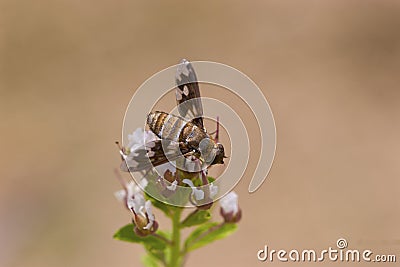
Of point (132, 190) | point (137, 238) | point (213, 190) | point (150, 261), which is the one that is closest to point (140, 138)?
point (132, 190)

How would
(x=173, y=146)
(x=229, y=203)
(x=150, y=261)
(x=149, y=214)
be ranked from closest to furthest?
(x=173, y=146) < (x=149, y=214) < (x=229, y=203) < (x=150, y=261)

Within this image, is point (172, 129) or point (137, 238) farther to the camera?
point (137, 238)

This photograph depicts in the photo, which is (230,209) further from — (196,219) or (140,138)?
(140,138)

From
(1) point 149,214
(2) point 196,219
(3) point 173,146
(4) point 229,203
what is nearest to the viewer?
(3) point 173,146

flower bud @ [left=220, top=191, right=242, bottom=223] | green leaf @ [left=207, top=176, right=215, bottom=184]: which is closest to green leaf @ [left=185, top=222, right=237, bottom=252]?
flower bud @ [left=220, top=191, right=242, bottom=223]

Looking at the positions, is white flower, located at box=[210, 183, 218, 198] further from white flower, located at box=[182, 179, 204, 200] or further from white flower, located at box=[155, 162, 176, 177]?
white flower, located at box=[155, 162, 176, 177]

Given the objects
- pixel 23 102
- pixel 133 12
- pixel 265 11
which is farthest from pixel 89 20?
pixel 265 11

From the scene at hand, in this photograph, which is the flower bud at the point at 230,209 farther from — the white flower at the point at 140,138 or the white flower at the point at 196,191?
the white flower at the point at 140,138
